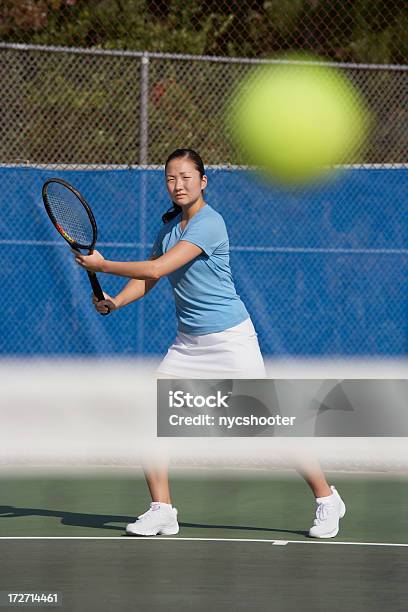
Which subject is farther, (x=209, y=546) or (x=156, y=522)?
(x=156, y=522)

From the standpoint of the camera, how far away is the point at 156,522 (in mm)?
7090

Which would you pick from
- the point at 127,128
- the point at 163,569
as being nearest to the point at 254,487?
the point at 163,569

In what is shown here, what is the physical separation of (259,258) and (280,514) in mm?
2326

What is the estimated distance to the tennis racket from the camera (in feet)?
23.1

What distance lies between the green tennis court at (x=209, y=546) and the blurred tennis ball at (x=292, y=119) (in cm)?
260

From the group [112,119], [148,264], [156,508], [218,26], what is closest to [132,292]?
[148,264]

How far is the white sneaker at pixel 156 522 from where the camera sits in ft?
23.2

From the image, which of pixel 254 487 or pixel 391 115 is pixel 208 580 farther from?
pixel 391 115

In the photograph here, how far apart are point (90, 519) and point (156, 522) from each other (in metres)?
0.69

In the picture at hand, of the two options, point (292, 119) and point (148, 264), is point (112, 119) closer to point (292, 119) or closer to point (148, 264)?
point (292, 119)

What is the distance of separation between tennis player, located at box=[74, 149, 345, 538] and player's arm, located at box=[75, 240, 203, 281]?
33mm

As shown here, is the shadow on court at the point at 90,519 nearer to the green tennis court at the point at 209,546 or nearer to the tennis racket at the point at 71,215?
the green tennis court at the point at 209,546

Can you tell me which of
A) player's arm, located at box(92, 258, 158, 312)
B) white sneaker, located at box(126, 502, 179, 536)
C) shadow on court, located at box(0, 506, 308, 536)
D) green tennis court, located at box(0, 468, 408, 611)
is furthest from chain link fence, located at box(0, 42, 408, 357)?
white sneaker, located at box(126, 502, 179, 536)

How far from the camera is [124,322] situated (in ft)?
32.1
